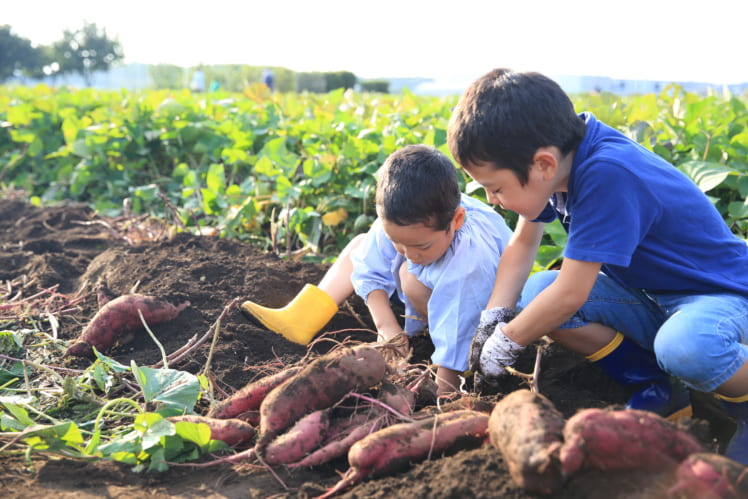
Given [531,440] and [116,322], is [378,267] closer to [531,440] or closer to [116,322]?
[116,322]

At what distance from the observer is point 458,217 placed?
2193 mm

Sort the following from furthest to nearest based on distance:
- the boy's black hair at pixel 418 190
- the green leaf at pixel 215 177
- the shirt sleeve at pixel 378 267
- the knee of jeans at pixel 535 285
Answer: the green leaf at pixel 215 177, the shirt sleeve at pixel 378 267, the knee of jeans at pixel 535 285, the boy's black hair at pixel 418 190

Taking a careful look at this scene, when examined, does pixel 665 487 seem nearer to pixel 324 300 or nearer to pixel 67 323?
pixel 324 300

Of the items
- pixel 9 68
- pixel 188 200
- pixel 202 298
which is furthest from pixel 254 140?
pixel 9 68

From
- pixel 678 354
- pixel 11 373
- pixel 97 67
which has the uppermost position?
pixel 97 67

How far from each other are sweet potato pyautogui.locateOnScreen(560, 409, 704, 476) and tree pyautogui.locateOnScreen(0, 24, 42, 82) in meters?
55.3

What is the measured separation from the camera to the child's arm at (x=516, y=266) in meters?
2.19

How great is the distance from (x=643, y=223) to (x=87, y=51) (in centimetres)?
6598

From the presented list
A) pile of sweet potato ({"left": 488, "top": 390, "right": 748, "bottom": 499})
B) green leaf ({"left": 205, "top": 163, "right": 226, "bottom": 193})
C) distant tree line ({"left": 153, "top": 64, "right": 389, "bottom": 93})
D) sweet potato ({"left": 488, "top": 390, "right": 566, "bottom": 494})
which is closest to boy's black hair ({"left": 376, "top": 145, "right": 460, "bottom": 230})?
sweet potato ({"left": 488, "top": 390, "right": 566, "bottom": 494})

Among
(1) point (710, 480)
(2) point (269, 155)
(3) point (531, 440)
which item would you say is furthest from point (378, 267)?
(1) point (710, 480)

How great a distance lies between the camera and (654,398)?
2057 mm

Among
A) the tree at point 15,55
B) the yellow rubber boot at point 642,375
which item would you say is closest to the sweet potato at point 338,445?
the yellow rubber boot at point 642,375

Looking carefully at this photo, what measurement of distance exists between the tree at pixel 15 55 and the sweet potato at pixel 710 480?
2184 inches

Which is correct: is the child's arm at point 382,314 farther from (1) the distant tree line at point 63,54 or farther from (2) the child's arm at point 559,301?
(1) the distant tree line at point 63,54
